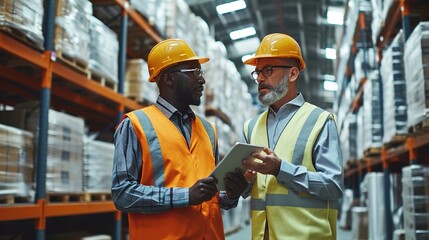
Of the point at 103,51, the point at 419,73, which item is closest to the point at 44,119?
the point at 103,51

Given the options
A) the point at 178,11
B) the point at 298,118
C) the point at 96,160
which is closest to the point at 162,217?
the point at 298,118

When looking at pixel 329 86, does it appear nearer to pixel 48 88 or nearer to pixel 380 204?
pixel 380 204

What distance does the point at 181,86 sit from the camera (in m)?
3.11

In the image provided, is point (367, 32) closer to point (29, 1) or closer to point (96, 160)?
point (96, 160)

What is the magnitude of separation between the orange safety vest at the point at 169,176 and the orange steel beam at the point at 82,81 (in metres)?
2.06

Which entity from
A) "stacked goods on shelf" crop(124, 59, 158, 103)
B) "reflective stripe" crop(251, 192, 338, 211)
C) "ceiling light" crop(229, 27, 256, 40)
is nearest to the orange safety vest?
"reflective stripe" crop(251, 192, 338, 211)

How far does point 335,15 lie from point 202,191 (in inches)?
651

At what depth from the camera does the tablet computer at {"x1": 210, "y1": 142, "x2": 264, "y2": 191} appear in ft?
8.07

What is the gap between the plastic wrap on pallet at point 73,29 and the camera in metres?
4.70

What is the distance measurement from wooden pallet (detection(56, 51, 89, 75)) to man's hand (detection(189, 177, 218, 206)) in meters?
2.60

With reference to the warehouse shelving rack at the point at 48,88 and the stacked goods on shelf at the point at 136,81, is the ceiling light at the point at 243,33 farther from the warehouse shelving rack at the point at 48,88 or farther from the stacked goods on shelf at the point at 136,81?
the stacked goods on shelf at the point at 136,81

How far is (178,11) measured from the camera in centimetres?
801

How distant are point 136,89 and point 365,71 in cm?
436

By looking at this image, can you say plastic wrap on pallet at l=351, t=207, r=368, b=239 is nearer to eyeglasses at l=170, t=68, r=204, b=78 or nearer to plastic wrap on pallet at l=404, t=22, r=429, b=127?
plastic wrap on pallet at l=404, t=22, r=429, b=127
